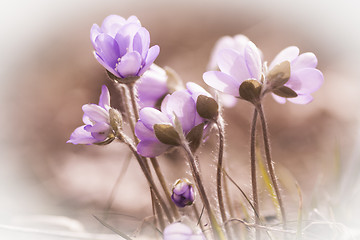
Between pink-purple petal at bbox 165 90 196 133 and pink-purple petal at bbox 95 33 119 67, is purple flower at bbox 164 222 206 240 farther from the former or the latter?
pink-purple petal at bbox 95 33 119 67

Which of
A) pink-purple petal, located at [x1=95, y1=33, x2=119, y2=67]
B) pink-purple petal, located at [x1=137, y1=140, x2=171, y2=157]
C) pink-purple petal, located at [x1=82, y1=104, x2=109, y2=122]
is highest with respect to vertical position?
pink-purple petal, located at [x1=95, y1=33, x2=119, y2=67]

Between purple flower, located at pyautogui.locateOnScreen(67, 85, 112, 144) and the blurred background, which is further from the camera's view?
the blurred background

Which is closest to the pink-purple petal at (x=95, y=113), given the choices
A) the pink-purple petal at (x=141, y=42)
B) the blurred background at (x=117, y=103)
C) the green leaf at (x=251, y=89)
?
the pink-purple petal at (x=141, y=42)

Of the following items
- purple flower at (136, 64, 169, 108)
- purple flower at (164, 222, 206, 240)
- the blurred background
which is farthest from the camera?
the blurred background

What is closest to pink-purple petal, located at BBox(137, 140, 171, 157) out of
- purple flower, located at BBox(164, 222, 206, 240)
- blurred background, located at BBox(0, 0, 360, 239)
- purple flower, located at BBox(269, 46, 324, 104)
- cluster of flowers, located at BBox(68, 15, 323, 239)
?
cluster of flowers, located at BBox(68, 15, 323, 239)

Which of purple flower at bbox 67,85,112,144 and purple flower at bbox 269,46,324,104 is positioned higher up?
purple flower at bbox 269,46,324,104

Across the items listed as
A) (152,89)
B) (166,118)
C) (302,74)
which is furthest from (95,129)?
(302,74)

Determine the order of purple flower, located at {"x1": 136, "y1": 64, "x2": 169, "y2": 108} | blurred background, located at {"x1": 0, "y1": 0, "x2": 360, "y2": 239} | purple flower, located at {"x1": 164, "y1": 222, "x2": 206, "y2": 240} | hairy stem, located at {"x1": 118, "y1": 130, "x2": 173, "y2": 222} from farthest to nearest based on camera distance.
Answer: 1. blurred background, located at {"x1": 0, "y1": 0, "x2": 360, "y2": 239}
2. purple flower, located at {"x1": 136, "y1": 64, "x2": 169, "y2": 108}
3. hairy stem, located at {"x1": 118, "y1": 130, "x2": 173, "y2": 222}
4. purple flower, located at {"x1": 164, "y1": 222, "x2": 206, "y2": 240}

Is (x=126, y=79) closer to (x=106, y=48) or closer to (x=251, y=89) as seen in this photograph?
(x=106, y=48)

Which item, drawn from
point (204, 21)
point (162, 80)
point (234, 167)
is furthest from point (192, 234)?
point (204, 21)
